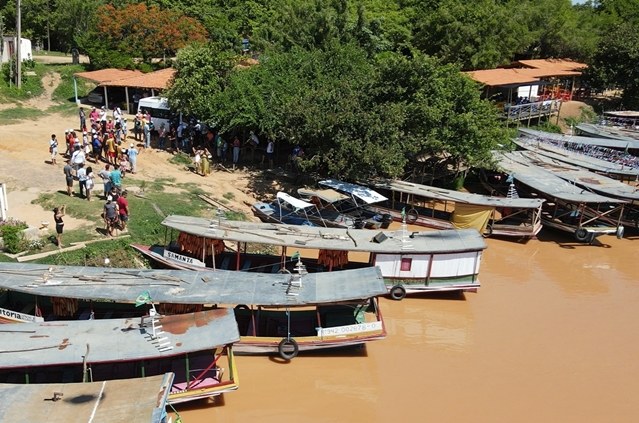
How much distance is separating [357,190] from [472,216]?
196 inches

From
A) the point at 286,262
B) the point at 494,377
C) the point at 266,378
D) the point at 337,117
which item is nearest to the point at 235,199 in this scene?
the point at 337,117

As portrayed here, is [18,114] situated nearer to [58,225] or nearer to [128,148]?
[128,148]

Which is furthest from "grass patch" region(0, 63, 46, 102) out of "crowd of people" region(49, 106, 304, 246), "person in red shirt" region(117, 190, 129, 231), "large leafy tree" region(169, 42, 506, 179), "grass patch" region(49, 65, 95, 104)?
"person in red shirt" region(117, 190, 129, 231)

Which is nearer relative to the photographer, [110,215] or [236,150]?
[110,215]

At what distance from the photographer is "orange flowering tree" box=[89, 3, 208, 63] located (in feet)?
137

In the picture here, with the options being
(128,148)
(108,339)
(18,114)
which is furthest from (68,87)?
(108,339)

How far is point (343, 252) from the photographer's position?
62.7ft

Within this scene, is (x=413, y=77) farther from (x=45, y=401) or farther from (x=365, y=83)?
(x=45, y=401)

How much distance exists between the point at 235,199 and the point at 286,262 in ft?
25.1

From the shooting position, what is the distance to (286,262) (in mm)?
19531

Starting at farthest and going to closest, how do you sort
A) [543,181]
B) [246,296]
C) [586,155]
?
[586,155], [543,181], [246,296]

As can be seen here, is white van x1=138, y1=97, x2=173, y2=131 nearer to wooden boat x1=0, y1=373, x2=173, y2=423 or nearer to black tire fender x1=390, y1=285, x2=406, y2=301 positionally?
black tire fender x1=390, y1=285, x2=406, y2=301

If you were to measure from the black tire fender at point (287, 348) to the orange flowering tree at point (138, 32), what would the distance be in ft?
106

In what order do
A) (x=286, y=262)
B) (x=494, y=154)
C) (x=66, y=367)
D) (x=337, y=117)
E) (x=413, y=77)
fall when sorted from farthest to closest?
(x=494, y=154), (x=413, y=77), (x=337, y=117), (x=286, y=262), (x=66, y=367)
